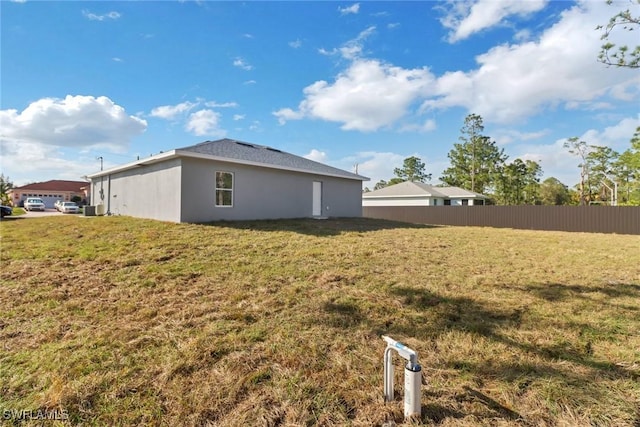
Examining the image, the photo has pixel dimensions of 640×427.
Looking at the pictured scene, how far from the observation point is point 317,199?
14727 millimetres

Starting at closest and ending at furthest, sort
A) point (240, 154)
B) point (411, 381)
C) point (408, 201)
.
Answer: point (411, 381) → point (240, 154) → point (408, 201)

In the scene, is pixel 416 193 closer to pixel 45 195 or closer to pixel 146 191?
pixel 146 191

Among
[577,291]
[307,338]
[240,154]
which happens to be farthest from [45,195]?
[577,291]

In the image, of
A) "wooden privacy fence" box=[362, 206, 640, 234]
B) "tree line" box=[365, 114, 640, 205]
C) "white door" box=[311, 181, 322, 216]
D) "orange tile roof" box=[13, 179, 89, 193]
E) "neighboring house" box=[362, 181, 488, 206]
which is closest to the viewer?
"wooden privacy fence" box=[362, 206, 640, 234]

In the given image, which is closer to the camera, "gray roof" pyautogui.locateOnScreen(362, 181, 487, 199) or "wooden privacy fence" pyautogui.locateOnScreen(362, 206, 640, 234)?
"wooden privacy fence" pyautogui.locateOnScreen(362, 206, 640, 234)

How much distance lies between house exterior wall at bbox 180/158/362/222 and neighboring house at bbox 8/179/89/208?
4322 centimetres

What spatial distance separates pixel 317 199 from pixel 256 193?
141 inches

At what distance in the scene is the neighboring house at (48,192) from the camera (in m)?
44.0

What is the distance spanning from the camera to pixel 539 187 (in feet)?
111

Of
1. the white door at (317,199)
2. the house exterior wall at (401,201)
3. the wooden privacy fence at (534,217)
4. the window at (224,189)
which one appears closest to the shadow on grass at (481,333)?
the window at (224,189)

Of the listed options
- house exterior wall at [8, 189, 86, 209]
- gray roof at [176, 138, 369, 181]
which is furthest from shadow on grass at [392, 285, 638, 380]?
house exterior wall at [8, 189, 86, 209]

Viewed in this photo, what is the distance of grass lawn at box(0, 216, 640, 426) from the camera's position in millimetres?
2127

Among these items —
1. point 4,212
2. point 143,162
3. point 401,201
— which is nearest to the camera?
point 143,162

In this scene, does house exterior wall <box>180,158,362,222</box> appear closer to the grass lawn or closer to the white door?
the white door
